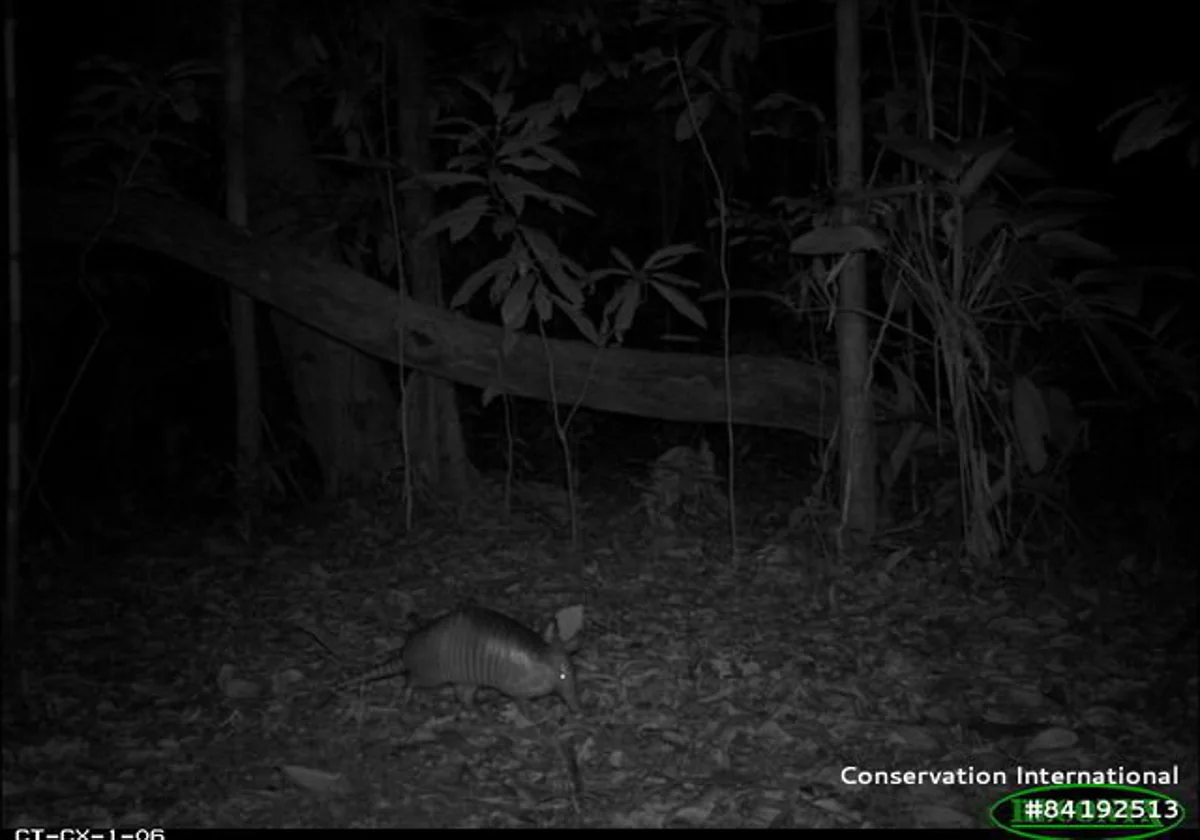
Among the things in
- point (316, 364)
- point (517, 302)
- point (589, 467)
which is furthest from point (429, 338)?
point (589, 467)

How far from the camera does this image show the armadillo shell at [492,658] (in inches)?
140

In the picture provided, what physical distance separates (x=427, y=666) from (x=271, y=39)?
391 centimetres

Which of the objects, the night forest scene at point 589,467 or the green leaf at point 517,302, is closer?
the night forest scene at point 589,467

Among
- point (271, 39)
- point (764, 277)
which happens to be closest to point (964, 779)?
point (271, 39)

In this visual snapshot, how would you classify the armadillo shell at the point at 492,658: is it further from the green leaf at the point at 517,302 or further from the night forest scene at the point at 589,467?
the green leaf at the point at 517,302

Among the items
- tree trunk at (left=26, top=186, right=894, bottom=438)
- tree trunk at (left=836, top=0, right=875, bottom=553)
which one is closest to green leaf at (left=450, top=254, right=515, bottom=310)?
tree trunk at (left=26, top=186, right=894, bottom=438)

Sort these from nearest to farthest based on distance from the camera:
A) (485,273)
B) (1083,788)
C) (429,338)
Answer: (1083,788) → (485,273) → (429,338)

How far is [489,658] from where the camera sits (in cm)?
358

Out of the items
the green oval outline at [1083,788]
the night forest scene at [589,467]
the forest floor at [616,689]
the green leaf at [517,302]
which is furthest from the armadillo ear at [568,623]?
the green leaf at [517,302]

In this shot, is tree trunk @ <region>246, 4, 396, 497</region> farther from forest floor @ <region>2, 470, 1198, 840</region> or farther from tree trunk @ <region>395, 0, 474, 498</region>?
forest floor @ <region>2, 470, 1198, 840</region>

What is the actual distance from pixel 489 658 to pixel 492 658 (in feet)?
0.03

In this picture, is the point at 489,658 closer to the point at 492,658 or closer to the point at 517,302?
the point at 492,658

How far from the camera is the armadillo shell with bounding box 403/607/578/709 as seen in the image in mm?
3566

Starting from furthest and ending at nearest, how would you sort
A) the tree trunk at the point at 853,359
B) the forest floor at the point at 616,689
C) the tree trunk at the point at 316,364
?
1. the tree trunk at the point at 316,364
2. the tree trunk at the point at 853,359
3. the forest floor at the point at 616,689
